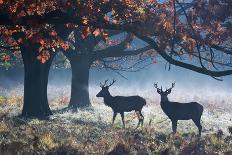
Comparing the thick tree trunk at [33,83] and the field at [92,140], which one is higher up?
the thick tree trunk at [33,83]

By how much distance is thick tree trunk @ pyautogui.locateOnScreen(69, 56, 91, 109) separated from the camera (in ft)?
93.7

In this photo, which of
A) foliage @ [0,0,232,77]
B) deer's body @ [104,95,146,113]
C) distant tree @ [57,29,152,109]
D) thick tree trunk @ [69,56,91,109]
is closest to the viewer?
foliage @ [0,0,232,77]

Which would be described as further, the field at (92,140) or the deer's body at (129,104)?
the deer's body at (129,104)

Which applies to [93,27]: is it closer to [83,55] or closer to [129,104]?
[129,104]

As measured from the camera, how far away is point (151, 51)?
29.9 meters

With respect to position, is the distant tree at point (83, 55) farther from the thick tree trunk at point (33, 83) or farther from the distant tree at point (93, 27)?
the thick tree trunk at point (33, 83)

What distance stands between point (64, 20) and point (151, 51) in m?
17.7

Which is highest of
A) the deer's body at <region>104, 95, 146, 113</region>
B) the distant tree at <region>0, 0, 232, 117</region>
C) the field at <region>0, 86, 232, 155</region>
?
the distant tree at <region>0, 0, 232, 117</region>

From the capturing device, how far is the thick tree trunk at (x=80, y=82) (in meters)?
28.5

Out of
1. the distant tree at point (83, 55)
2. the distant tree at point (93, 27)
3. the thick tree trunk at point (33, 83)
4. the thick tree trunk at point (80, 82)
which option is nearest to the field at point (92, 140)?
the thick tree trunk at point (33, 83)

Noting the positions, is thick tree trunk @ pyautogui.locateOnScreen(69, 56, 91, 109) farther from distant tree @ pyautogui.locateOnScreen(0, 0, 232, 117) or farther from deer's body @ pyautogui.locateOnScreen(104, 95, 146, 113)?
deer's body @ pyautogui.locateOnScreen(104, 95, 146, 113)

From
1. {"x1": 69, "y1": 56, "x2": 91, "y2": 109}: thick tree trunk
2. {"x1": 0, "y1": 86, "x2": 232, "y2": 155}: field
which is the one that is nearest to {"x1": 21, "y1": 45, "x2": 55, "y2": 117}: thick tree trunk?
{"x1": 0, "y1": 86, "x2": 232, "y2": 155}: field

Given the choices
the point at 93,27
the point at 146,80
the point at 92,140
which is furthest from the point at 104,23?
the point at 146,80

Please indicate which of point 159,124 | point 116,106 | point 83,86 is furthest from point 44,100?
point 83,86
